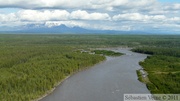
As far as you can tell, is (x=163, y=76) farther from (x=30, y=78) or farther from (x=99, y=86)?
(x=30, y=78)

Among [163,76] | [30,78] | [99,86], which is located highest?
[30,78]

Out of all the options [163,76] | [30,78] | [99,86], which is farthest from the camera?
[163,76]

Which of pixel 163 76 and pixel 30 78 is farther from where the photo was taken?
pixel 163 76

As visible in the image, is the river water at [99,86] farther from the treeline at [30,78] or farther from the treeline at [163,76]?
the treeline at [163,76]

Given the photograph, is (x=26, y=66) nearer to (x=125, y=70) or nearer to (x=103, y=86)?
(x=103, y=86)

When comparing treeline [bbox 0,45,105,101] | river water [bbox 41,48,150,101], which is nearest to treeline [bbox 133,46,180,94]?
river water [bbox 41,48,150,101]

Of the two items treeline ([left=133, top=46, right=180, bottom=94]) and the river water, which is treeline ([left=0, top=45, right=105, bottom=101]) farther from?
treeline ([left=133, top=46, right=180, bottom=94])

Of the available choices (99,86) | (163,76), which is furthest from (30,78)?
(163,76)

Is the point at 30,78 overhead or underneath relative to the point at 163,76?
overhead

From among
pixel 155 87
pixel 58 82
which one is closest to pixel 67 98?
pixel 58 82

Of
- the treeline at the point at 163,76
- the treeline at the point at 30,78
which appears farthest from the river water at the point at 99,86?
the treeline at the point at 163,76
